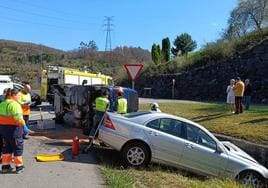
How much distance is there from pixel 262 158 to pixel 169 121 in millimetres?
4095

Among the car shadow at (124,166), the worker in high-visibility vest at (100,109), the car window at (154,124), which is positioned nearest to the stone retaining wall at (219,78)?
the worker in high-visibility vest at (100,109)

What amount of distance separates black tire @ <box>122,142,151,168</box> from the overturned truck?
13.2 feet

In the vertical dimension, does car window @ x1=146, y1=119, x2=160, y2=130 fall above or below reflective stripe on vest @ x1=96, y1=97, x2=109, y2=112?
below

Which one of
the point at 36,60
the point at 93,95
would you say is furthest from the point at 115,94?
the point at 36,60

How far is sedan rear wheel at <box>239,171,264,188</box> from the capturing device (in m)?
11.9

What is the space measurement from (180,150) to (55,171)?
3154 millimetres

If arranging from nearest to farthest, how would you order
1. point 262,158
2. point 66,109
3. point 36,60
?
point 262,158, point 66,109, point 36,60

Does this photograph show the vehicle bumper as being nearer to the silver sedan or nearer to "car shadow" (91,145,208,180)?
the silver sedan

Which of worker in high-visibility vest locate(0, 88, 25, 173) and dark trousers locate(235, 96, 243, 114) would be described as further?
dark trousers locate(235, 96, 243, 114)

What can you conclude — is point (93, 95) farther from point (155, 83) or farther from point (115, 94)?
point (155, 83)

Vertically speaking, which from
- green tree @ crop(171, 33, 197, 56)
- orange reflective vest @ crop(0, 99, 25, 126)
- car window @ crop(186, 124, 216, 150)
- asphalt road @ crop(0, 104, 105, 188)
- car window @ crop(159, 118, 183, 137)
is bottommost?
asphalt road @ crop(0, 104, 105, 188)

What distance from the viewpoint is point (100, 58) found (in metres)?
94.2

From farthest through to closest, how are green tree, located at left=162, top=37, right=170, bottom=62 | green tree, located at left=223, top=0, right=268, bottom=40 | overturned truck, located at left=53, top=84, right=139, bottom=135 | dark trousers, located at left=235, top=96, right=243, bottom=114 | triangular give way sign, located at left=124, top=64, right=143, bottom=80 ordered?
green tree, located at left=162, top=37, right=170, bottom=62, green tree, located at left=223, top=0, right=268, bottom=40, dark trousers, located at left=235, top=96, right=243, bottom=114, triangular give way sign, located at left=124, top=64, right=143, bottom=80, overturned truck, located at left=53, top=84, right=139, bottom=135

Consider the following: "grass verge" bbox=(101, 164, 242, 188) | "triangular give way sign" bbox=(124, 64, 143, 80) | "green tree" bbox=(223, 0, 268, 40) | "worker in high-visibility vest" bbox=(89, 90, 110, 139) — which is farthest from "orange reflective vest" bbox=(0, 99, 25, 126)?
"green tree" bbox=(223, 0, 268, 40)
